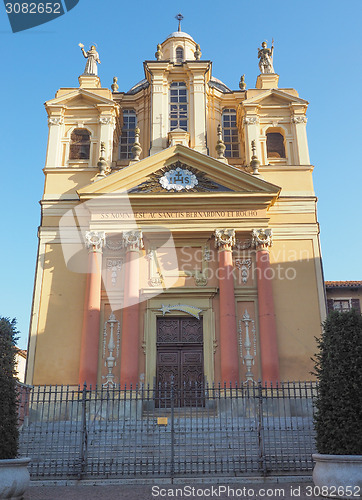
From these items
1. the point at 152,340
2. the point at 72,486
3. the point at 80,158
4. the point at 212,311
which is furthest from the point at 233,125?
the point at 72,486

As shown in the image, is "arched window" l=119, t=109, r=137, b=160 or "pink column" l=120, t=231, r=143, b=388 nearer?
"pink column" l=120, t=231, r=143, b=388

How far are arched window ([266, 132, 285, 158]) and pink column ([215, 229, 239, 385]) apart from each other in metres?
5.48

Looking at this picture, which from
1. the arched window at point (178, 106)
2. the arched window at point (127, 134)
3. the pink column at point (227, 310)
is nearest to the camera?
the pink column at point (227, 310)

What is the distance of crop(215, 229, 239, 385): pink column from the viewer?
60.3ft

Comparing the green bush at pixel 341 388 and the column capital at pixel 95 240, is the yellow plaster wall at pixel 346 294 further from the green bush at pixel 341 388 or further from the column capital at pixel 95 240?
the green bush at pixel 341 388

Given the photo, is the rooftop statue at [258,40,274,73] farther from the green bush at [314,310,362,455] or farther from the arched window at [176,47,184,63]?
the green bush at [314,310,362,455]

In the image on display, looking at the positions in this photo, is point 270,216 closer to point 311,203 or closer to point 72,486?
point 311,203

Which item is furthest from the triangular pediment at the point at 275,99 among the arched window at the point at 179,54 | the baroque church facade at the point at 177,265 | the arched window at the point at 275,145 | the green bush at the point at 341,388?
the green bush at the point at 341,388

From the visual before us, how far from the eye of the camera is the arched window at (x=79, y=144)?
77.2 feet

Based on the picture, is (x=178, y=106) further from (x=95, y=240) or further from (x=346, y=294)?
(x=346, y=294)

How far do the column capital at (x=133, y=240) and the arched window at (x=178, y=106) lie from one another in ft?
21.5

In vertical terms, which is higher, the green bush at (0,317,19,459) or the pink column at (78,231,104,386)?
the pink column at (78,231,104,386)

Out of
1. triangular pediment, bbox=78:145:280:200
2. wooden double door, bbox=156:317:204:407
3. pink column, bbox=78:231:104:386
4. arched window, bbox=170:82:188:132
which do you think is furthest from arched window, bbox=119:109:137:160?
wooden double door, bbox=156:317:204:407

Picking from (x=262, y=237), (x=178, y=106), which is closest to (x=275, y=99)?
(x=178, y=106)
